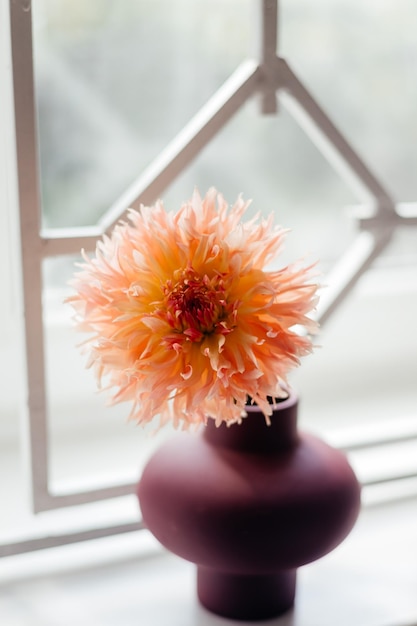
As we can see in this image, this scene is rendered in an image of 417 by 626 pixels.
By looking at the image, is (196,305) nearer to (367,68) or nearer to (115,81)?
(115,81)

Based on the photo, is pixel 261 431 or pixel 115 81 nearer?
pixel 261 431

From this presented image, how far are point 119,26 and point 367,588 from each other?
2.59 ft

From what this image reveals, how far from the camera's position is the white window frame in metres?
0.85

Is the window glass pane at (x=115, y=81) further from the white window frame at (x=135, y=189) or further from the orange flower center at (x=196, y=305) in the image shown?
the orange flower center at (x=196, y=305)

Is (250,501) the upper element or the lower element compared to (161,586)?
upper

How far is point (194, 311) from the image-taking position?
2.34 feet

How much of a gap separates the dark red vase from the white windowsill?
0.24 feet

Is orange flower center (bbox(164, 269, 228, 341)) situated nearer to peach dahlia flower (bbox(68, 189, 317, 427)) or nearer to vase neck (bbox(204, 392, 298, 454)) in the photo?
peach dahlia flower (bbox(68, 189, 317, 427))

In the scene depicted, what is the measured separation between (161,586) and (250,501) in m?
0.21

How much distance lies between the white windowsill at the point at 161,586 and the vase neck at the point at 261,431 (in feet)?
0.61

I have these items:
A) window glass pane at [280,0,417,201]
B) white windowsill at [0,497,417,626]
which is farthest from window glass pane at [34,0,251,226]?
white windowsill at [0,497,417,626]

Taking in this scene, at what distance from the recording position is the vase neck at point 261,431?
828 mm

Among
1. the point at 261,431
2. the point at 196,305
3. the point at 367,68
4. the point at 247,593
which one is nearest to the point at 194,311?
the point at 196,305

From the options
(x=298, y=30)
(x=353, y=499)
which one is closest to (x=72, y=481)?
(x=353, y=499)
